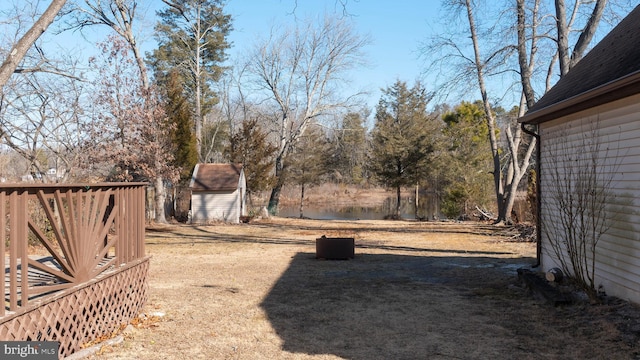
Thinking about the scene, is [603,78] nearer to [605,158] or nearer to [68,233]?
[605,158]

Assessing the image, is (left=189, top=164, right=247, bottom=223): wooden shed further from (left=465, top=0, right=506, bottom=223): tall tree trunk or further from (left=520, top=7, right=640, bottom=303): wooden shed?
(left=520, top=7, right=640, bottom=303): wooden shed

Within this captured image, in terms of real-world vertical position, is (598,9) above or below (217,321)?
above

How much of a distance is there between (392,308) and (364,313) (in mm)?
485

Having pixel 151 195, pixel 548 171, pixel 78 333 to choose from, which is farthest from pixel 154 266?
pixel 151 195

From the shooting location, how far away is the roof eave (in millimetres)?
5320

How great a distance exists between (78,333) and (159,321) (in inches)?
52.4

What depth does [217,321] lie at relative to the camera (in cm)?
586

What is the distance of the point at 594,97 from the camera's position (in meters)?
6.18

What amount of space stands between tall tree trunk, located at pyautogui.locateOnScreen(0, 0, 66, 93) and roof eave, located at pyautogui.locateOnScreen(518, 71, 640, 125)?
314 inches

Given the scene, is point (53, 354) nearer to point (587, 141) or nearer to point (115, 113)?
point (587, 141)

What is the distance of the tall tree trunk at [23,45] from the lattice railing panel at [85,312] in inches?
148

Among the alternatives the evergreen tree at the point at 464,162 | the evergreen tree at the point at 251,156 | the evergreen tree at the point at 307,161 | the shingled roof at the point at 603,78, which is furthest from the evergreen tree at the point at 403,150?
the shingled roof at the point at 603,78

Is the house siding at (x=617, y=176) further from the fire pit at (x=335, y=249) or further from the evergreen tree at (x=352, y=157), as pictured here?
the evergreen tree at (x=352, y=157)

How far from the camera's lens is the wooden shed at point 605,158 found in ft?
18.4
